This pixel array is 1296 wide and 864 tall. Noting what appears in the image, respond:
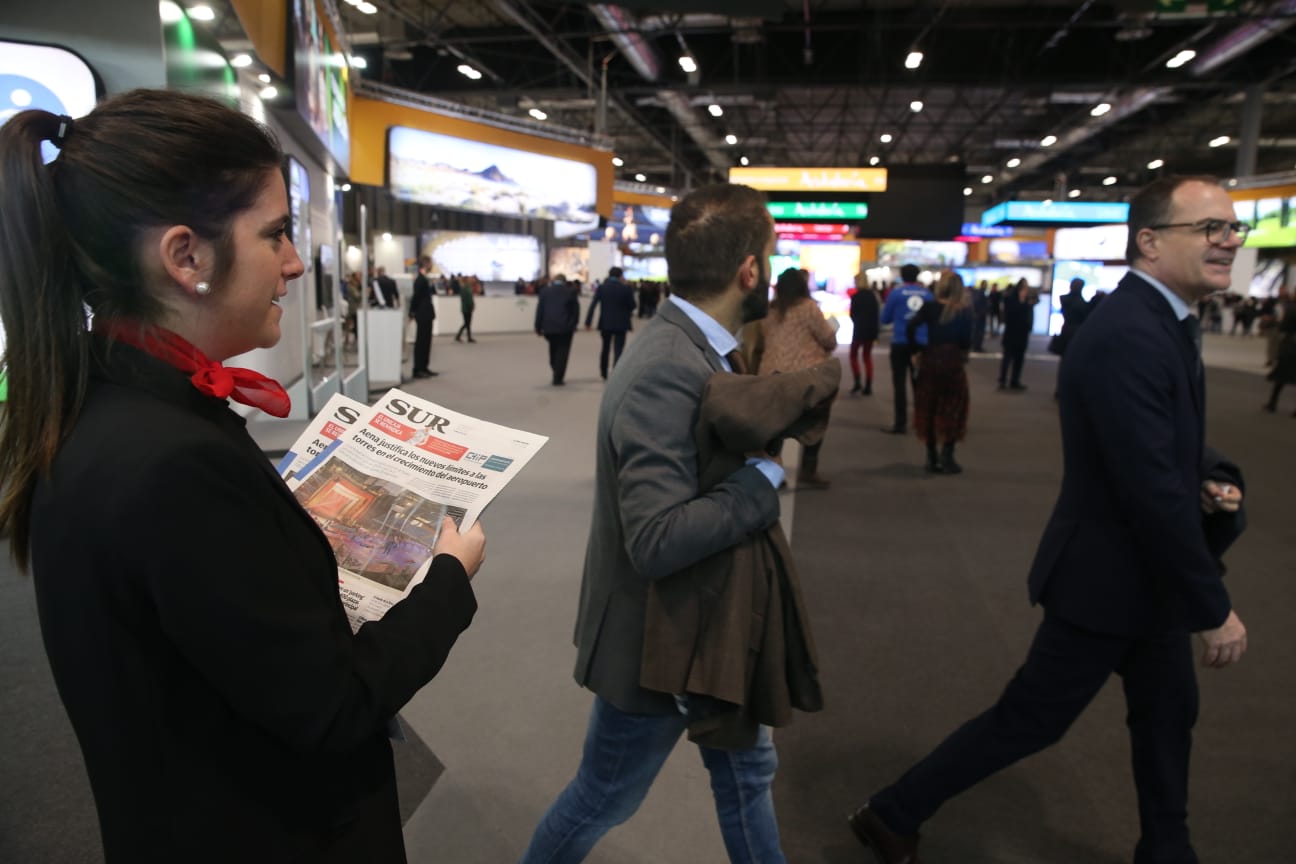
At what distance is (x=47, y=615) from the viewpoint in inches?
31.8

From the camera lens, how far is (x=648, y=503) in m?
1.44

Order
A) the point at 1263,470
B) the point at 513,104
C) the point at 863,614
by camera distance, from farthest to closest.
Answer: the point at 513,104 → the point at 1263,470 → the point at 863,614

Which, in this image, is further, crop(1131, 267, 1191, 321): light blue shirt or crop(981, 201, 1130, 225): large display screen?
crop(981, 201, 1130, 225): large display screen

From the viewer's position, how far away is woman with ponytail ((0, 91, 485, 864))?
77 centimetres

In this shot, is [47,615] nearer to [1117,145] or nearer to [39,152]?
[39,152]

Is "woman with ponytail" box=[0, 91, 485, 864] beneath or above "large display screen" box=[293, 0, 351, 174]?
beneath

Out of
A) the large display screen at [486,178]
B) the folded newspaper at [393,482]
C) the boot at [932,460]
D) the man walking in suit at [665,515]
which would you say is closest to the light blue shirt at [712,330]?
the man walking in suit at [665,515]

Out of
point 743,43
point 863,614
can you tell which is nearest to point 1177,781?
point 863,614

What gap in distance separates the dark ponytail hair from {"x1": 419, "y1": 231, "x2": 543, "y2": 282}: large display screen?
2452cm

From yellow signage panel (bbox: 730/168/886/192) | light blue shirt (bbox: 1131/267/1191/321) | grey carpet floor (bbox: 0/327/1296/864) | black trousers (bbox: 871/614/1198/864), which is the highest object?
yellow signage panel (bbox: 730/168/886/192)

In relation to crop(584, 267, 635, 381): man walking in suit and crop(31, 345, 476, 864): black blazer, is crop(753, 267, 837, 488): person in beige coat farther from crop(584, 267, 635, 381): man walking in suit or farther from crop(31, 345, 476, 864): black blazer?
crop(584, 267, 635, 381): man walking in suit

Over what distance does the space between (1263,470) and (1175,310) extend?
6659mm

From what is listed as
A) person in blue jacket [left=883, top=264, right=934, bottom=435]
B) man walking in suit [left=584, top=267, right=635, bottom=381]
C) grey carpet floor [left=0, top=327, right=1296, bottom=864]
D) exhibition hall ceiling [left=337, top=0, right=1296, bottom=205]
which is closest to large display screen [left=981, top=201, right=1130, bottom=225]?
exhibition hall ceiling [left=337, top=0, right=1296, bottom=205]

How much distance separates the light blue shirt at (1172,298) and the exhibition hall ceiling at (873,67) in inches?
390
